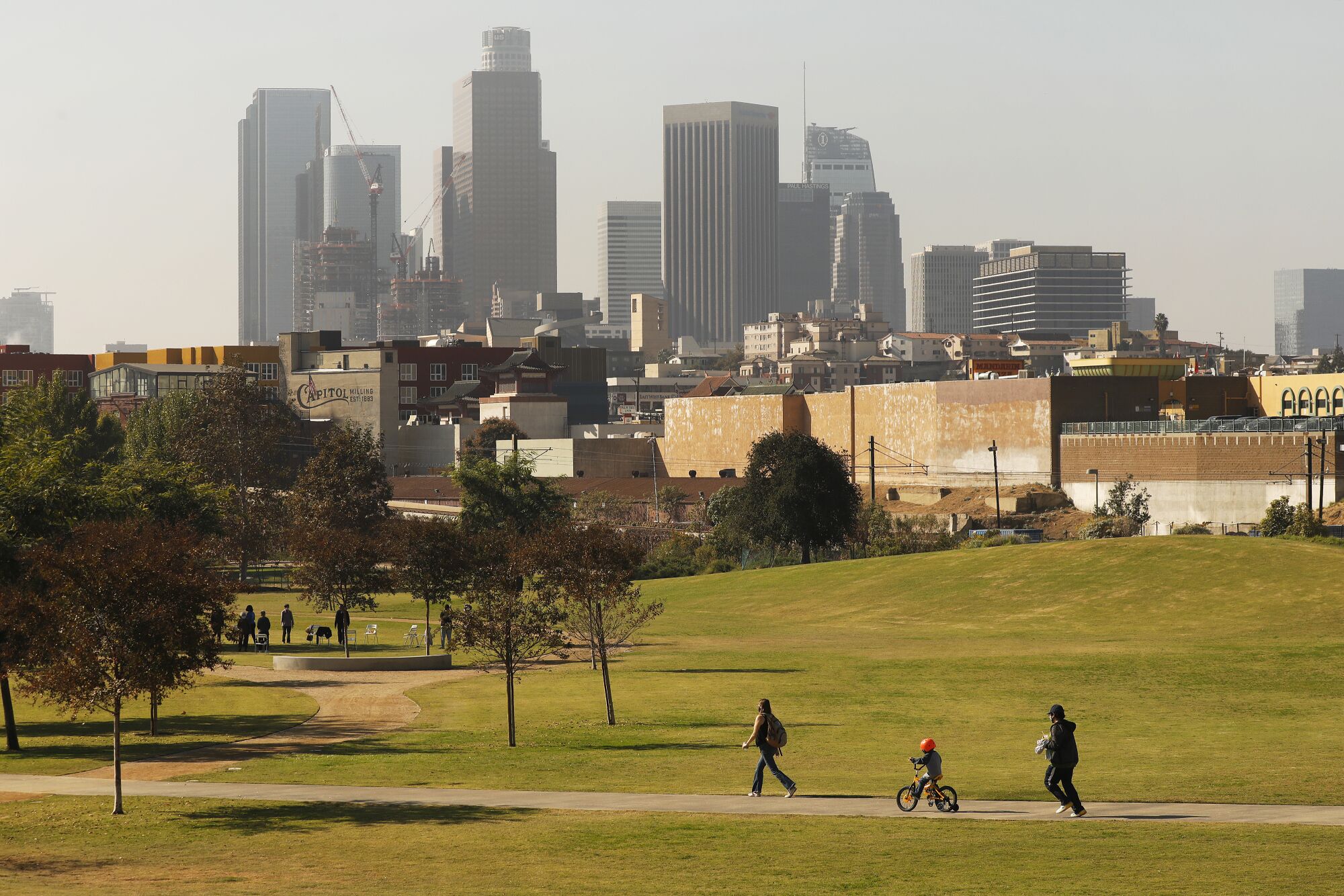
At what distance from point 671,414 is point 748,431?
17.8 meters

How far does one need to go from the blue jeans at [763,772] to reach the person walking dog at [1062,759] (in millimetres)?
4406

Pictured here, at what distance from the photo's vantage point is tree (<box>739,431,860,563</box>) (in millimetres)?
95125

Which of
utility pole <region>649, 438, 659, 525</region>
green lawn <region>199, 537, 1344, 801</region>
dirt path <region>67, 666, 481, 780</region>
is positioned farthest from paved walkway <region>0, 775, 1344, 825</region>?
utility pole <region>649, 438, 659, 525</region>

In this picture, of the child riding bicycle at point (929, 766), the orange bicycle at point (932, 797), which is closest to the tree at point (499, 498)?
the orange bicycle at point (932, 797)

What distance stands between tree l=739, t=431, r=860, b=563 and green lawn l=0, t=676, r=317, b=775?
1983 inches

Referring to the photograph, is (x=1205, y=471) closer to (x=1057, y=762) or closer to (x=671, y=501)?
(x=671, y=501)

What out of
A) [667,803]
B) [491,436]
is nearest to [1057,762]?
[667,803]

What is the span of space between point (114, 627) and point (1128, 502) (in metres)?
105

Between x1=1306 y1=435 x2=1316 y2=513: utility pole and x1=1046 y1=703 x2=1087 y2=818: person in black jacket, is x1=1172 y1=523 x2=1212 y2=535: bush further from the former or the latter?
x1=1046 y1=703 x2=1087 y2=818: person in black jacket

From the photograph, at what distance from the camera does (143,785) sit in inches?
1218

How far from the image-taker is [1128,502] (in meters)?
125

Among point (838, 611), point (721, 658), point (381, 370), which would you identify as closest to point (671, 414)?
point (381, 370)

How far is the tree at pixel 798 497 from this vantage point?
312 feet

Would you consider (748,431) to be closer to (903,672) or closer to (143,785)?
(903,672)
